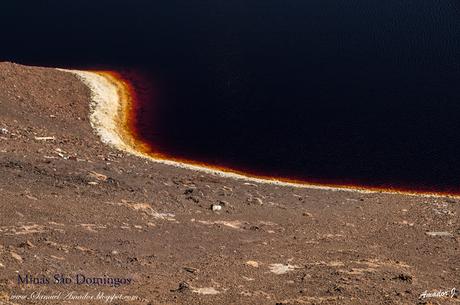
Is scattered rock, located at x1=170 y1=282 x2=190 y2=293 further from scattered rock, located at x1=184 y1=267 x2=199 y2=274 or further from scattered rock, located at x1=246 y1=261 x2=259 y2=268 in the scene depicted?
scattered rock, located at x1=246 y1=261 x2=259 y2=268

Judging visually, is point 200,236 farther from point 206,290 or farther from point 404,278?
point 404,278

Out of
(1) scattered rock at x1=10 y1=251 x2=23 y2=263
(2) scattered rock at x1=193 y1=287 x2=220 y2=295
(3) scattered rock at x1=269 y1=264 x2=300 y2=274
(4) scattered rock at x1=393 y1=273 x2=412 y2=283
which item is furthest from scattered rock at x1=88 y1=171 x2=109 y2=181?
(4) scattered rock at x1=393 y1=273 x2=412 y2=283

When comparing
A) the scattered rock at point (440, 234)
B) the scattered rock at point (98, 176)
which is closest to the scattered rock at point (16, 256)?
the scattered rock at point (98, 176)

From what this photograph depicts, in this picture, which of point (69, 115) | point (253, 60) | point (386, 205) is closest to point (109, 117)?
point (69, 115)

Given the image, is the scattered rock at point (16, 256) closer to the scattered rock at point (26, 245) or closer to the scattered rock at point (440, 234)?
the scattered rock at point (26, 245)

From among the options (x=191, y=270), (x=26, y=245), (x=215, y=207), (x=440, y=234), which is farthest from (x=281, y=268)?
(x=440, y=234)

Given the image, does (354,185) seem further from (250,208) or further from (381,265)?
(381,265)
